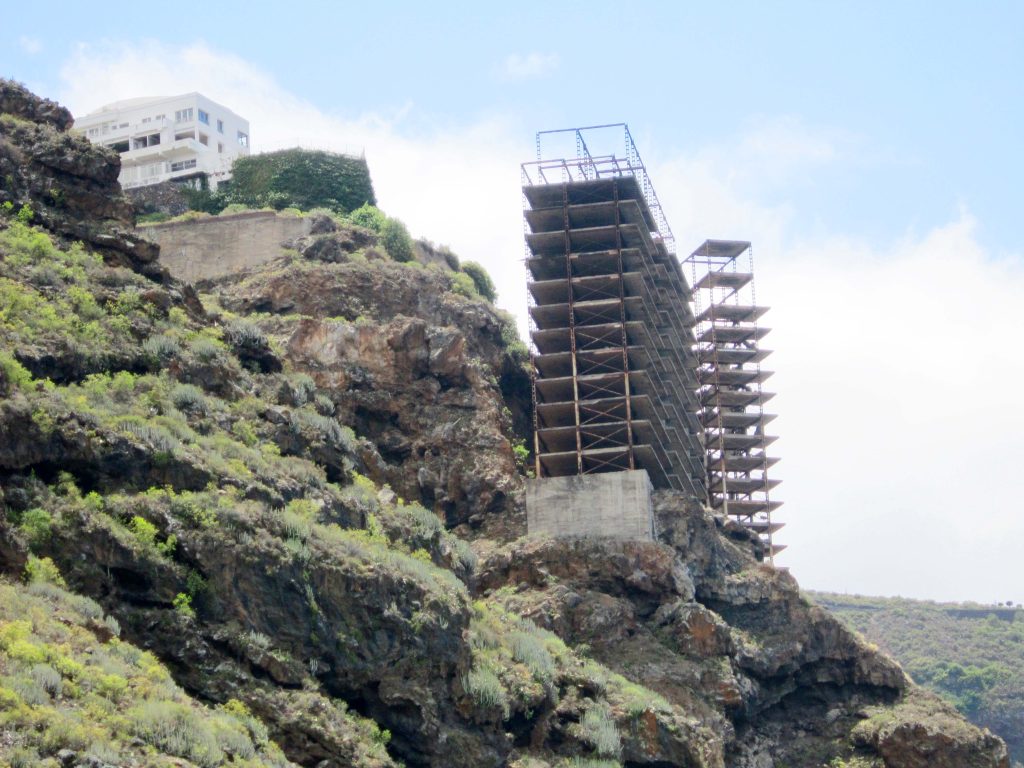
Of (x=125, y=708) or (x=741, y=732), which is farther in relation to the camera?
(x=741, y=732)

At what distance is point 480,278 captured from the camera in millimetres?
81562

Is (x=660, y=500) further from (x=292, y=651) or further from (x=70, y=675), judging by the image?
(x=70, y=675)

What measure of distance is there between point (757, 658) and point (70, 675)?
118 feet

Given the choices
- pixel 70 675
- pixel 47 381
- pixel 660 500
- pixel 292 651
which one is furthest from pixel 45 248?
pixel 660 500

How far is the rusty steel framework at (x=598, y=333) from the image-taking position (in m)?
70.7

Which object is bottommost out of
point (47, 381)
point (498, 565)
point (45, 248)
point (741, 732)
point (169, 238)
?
point (741, 732)

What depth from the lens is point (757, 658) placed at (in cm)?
6600

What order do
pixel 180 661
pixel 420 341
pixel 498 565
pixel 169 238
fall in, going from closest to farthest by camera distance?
1. pixel 180 661
2. pixel 498 565
3. pixel 420 341
4. pixel 169 238

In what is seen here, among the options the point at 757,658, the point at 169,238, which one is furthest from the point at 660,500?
the point at 169,238

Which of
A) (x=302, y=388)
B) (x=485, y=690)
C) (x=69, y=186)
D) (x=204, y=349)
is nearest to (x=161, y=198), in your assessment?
(x=69, y=186)

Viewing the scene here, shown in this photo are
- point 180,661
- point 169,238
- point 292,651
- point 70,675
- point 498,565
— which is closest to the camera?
point 70,675

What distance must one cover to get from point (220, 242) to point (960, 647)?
84.7m

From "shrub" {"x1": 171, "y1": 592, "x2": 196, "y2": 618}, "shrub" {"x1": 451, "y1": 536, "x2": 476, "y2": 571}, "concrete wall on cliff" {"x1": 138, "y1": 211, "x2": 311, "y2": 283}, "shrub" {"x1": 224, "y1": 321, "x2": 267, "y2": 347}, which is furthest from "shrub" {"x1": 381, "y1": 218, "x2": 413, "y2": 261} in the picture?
"shrub" {"x1": 171, "y1": 592, "x2": 196, "y2": 618}

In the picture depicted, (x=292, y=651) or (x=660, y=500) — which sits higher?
(x=660, y=500)
